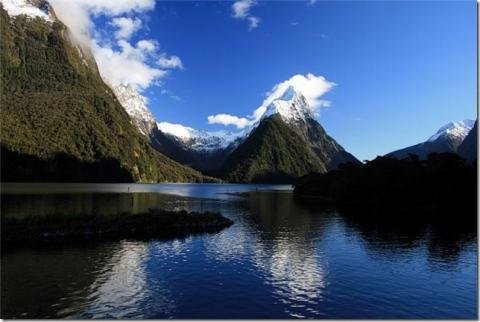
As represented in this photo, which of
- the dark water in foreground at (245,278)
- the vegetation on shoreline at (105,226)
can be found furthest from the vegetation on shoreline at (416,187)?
the vegetation on shoreline at (105,226)

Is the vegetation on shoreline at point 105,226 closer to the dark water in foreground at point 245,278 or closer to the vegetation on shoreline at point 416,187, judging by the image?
→ the dark water in foreground at point 245,278

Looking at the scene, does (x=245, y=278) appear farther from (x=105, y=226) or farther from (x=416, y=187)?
(x=416, y=187)

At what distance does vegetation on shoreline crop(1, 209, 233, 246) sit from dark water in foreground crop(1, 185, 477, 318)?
254 inches

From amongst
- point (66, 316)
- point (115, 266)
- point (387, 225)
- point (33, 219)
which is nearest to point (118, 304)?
point (66, 316)

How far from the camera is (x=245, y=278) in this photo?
153 feet

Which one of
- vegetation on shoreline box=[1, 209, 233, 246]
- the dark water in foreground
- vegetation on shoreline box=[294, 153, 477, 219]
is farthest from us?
vegetation on shoreline box=[294, 153, 477, 219]

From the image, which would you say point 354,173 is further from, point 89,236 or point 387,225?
point 89,236

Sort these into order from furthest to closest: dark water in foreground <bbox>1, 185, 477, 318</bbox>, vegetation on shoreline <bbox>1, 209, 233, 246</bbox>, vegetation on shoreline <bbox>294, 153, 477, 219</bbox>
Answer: vegetation on shoreline <bbox>294, 153, 477, 219</bbox> < vegetation on shoreline <bbox>1, 209, 233, 246</bbox> < dark water in foreground <bbox>1, 185, 477, 318</bbox>

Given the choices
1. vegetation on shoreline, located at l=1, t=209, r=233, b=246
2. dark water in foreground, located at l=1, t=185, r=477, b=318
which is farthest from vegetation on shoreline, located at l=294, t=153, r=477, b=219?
vegetation on shoreline, located at l=1, t=209, r=233, b=246

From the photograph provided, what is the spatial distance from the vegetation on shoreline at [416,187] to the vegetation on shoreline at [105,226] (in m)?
68.6

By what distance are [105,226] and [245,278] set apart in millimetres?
38143

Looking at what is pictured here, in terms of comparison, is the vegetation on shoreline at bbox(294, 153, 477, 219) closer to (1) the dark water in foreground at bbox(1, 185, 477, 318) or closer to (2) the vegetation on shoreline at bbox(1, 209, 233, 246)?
(1) the dark water in foreground at bbox(1, 185, 477, 318)

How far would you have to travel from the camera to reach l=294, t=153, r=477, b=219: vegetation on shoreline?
131 meters

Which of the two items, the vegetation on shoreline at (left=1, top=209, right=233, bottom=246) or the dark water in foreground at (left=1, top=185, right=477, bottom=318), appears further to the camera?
the vegetation on shoreline at (left=1, top=209, right=233, bottom=246)
